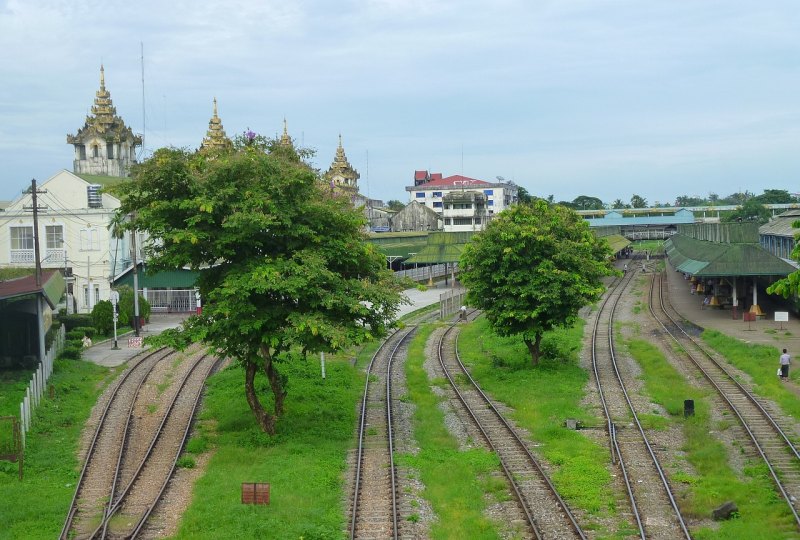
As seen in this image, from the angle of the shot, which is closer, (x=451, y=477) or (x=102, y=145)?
(x=451, y=477)

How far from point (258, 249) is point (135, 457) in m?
5.92

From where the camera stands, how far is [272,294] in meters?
21.7

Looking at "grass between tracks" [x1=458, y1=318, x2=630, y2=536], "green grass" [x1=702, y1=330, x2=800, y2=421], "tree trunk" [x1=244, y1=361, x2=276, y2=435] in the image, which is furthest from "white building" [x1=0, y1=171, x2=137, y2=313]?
"green grass" [x1=702, y1=330, x2=800, y2=421]

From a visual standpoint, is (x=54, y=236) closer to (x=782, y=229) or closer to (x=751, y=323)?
(x=751, y=323)

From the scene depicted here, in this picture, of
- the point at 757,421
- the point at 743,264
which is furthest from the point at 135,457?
the point at 743,264

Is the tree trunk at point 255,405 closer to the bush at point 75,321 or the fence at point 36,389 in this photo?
the fence at point 36,389

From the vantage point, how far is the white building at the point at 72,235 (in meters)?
55.0

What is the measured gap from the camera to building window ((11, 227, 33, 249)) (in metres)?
55.1

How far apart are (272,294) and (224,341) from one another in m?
1.79

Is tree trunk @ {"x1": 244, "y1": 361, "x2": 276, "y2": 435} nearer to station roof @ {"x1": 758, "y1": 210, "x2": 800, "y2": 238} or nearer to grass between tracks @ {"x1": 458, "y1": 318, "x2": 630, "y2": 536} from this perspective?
grass between tracks @ {"x1": 458, "y1": 318, "x2": 630, "y2": 536}

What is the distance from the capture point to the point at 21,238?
2172 inches

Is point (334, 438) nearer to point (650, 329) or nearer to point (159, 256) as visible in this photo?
point (159, 256)

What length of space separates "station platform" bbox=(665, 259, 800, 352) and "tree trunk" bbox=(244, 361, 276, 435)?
22183 mm

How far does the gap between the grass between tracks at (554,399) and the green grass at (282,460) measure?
4.71m
